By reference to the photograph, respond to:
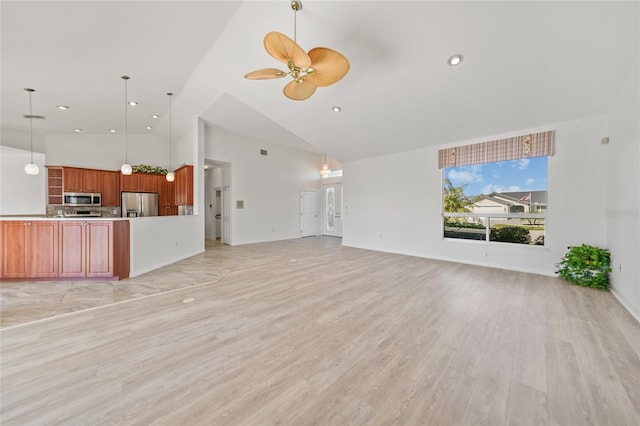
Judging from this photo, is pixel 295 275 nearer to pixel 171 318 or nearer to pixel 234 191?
pixel 171 318

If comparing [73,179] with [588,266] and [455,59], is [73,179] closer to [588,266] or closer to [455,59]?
[455,59]

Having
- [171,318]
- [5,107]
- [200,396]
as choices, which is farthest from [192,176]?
[200,396]

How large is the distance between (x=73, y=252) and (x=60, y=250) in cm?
20

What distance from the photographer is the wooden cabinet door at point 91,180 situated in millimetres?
6711

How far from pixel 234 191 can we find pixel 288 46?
610 centimetres

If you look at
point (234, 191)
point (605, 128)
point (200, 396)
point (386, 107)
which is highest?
point (386, 107)

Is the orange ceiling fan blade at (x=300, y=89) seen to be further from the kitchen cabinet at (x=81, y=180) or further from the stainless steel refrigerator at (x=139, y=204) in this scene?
the kitchen cabinet at (x=81, y=180)

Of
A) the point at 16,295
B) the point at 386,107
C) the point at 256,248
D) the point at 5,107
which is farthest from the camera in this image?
the point at 256,248

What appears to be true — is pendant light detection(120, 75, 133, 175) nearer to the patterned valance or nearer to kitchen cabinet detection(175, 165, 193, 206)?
kitchen cabinet detection(175, 165, 193, 206)

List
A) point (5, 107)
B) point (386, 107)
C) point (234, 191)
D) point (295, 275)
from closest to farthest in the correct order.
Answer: point (295, 275) → point (386, 107) → point (5, 107) → point (234, 191)

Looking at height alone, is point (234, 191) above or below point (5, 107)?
below

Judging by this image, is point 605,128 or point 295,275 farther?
point 295,275

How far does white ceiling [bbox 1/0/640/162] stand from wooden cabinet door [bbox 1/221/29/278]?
2.50 metres

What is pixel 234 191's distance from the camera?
774 centimetres
